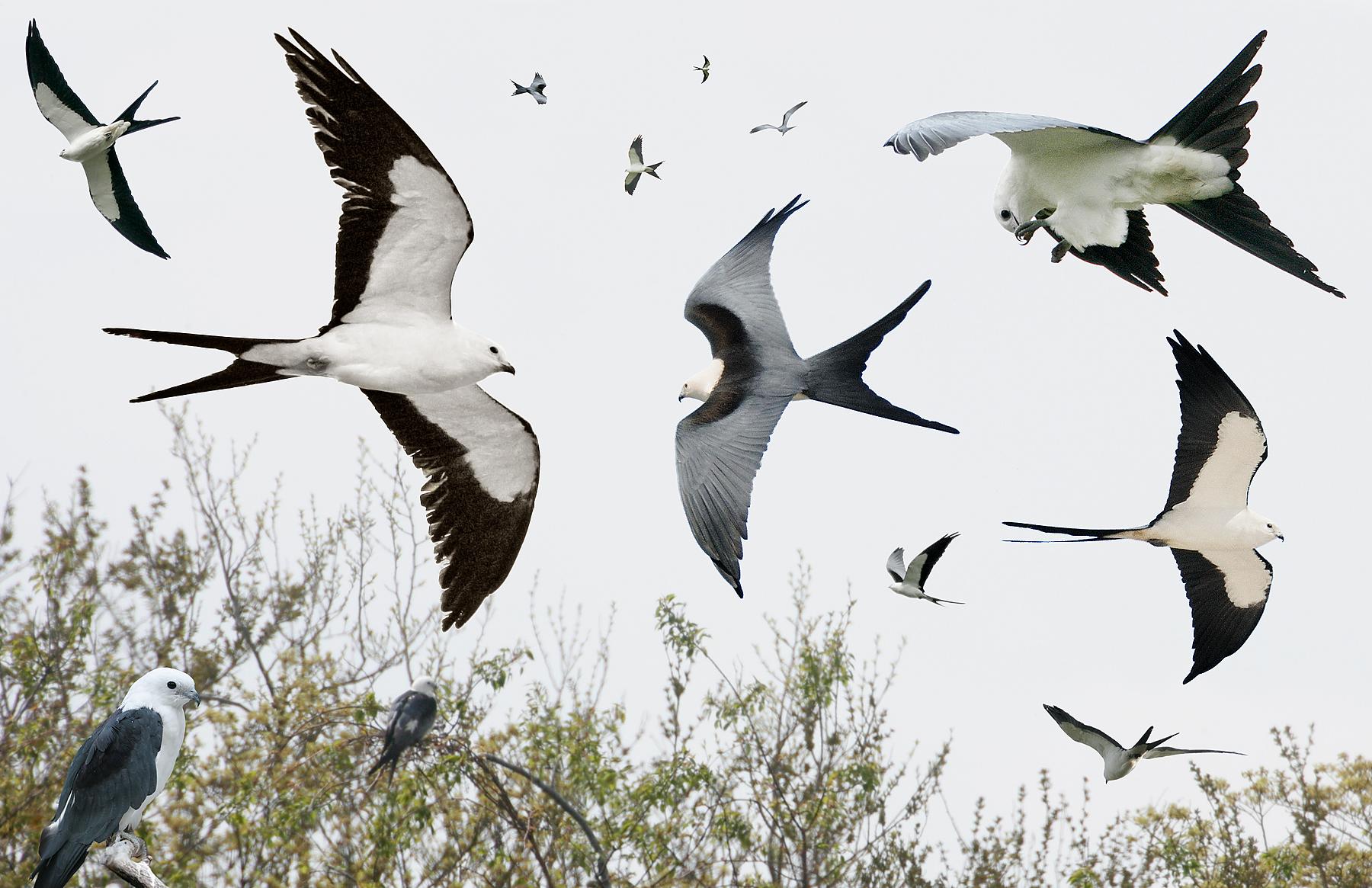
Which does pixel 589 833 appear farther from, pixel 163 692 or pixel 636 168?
pixel 636 168

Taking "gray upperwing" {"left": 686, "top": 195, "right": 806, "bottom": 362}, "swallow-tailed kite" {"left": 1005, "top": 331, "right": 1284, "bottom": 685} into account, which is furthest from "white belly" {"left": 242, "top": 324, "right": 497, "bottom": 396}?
"swallow-tailed kite" {"left": 1005, "top": 331, "right": 1284, "bottom": 685}

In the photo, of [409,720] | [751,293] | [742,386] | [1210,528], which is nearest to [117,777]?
[409,720]

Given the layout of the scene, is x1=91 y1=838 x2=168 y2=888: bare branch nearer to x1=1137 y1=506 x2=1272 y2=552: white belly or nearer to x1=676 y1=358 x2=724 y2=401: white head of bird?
x1=676 y1=358 x2=724 y2=401: white head of bird

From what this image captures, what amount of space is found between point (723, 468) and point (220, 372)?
2.20 metres

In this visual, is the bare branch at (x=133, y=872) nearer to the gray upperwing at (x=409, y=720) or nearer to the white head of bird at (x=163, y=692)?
the white head of bird at (x=163, y=692)

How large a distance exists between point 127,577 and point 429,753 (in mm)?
7444

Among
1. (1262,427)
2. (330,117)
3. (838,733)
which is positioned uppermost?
(838,733)

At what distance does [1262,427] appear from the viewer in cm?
731

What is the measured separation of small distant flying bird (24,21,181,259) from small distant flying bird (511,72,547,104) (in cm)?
184

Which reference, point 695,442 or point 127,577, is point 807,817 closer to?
point 695,442

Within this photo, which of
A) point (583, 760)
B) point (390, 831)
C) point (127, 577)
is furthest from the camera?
point (127, 577)

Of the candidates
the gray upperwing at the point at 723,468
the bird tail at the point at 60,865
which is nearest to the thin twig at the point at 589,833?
the bird tail at the point at 60,865

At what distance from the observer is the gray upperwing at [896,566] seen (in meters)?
7.75

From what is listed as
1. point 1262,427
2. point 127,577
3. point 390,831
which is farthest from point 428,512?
point 127,577
